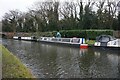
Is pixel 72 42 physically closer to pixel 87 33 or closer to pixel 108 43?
pixel 87 33

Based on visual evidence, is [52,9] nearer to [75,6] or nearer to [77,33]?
[75,6]

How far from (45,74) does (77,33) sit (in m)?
31.6

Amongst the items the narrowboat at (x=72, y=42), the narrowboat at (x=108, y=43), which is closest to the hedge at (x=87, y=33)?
the narrowboat at (x=72, y=42)

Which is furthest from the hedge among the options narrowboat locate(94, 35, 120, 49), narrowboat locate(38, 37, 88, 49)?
narrowboat locate(94, 35, 120, 49)

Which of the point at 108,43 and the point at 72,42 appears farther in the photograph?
the point at 72,42

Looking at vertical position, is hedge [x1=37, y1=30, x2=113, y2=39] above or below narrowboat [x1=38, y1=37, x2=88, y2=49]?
above

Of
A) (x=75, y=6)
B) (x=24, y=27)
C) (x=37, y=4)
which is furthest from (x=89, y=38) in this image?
(x=24, y=27)

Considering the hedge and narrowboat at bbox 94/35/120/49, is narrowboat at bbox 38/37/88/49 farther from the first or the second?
the hedge

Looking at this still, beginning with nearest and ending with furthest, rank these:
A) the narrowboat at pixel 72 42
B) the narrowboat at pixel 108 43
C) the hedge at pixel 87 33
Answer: the narrowboat at pixel 108 43, the narrowboat at pixel 72 42, the hedge at pixel 87 33

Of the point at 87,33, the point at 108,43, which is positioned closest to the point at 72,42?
the point at 87,33

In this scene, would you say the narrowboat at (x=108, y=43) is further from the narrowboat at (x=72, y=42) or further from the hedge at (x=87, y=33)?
the hedge at (x=87, y=33)

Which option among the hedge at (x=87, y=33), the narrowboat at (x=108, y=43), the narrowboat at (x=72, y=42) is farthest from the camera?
the hedge at (x=87, y=33)

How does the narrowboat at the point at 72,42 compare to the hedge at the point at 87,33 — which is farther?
the hedge at the point at 87,33

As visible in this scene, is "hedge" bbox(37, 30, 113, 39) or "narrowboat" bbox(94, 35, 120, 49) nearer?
"narrowboat" bbox(94, 35, 120, 49)
